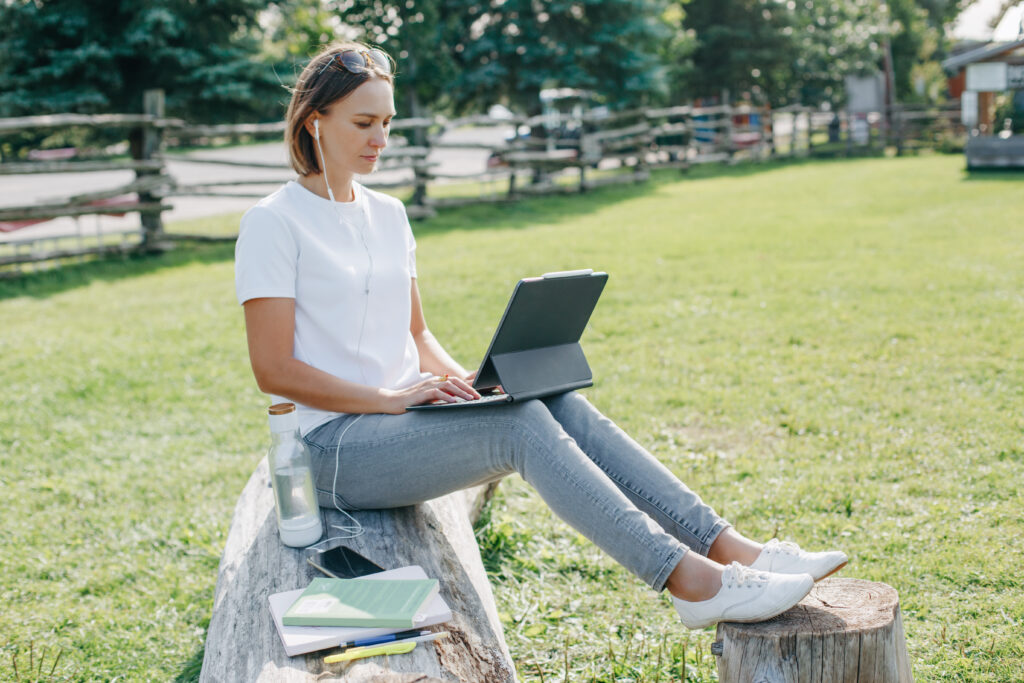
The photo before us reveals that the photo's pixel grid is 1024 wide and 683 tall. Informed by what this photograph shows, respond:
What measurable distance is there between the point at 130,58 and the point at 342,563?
13716mm

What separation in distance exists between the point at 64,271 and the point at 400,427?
30.1 ft

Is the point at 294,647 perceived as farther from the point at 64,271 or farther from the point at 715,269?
the point at 64,271

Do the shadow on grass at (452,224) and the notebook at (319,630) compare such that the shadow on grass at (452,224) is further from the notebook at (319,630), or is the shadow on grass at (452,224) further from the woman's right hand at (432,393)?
the notebook at (319,630)

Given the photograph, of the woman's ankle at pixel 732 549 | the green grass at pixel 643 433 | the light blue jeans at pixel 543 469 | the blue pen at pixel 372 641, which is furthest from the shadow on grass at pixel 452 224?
the woman's ankle at pixel 732 549

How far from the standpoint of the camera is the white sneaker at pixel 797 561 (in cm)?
238

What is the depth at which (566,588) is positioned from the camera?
11.7ft

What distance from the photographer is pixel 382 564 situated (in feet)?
8.45

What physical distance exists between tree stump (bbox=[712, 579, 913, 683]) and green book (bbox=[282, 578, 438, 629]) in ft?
2.60

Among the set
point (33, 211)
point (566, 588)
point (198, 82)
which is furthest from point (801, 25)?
point (566, 588)

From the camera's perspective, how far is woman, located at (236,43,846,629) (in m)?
2.41

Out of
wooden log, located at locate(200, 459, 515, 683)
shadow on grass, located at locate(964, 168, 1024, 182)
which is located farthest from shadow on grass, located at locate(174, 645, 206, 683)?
shadow on grass, located at locate(964, 168, 1024, 182)

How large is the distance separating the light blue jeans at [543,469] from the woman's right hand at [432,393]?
0.04 metres

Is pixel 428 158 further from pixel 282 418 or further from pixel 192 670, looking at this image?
pixel 282 418

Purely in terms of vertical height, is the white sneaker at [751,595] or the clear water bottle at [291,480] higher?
the clear water bottle at [291,480]
